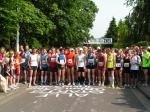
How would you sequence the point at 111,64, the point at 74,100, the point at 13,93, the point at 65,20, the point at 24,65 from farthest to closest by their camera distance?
the point at 65,20
the point at 24,65
the point at 111,64
the point at 13,93
the point at 74,100

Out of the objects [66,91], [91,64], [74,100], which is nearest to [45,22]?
[91,64]

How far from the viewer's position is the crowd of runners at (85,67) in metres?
23.3

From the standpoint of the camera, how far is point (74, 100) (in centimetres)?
1748

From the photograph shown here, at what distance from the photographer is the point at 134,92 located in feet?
68.2

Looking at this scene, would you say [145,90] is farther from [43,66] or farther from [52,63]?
[43,66]

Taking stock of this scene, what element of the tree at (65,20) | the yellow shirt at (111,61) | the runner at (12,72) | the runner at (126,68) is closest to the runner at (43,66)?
the runner at (12,72)

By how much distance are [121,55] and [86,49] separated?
2062 millimetres

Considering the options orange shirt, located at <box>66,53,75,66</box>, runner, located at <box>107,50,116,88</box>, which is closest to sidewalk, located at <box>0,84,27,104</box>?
orange shirt, located at <box>66,53,75,66</box>

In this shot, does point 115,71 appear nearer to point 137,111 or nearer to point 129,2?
point 137,111

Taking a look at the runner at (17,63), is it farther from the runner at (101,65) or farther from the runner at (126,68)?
the runner at (126,68)

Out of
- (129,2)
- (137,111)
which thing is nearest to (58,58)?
(137,111)

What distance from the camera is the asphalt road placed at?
15208 millimetres

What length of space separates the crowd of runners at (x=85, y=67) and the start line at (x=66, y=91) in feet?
4.43

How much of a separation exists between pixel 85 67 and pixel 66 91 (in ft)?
12.1
